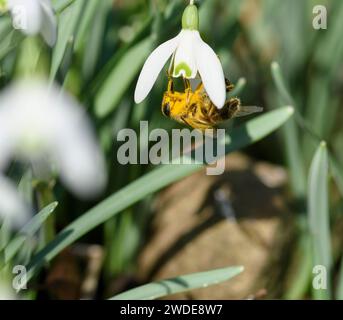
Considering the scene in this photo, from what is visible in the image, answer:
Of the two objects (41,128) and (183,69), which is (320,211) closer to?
(183,69)

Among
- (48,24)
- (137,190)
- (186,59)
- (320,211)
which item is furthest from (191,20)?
(320,211)

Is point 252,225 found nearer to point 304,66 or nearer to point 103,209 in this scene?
point 304,66

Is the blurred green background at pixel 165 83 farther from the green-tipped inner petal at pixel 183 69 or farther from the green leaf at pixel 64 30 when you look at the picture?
the green-tipped inner petal at pixel 183 69

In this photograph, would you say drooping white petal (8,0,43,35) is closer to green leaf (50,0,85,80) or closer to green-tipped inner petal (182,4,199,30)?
green leaf (50,0,85,80)

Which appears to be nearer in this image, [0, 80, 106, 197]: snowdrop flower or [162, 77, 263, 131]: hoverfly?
[0, 80, 106, 197]: snowdrop flower

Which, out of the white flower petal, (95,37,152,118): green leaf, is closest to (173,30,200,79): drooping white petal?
the white flower petal

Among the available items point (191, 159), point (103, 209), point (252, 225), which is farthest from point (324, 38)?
point (103, 209)
